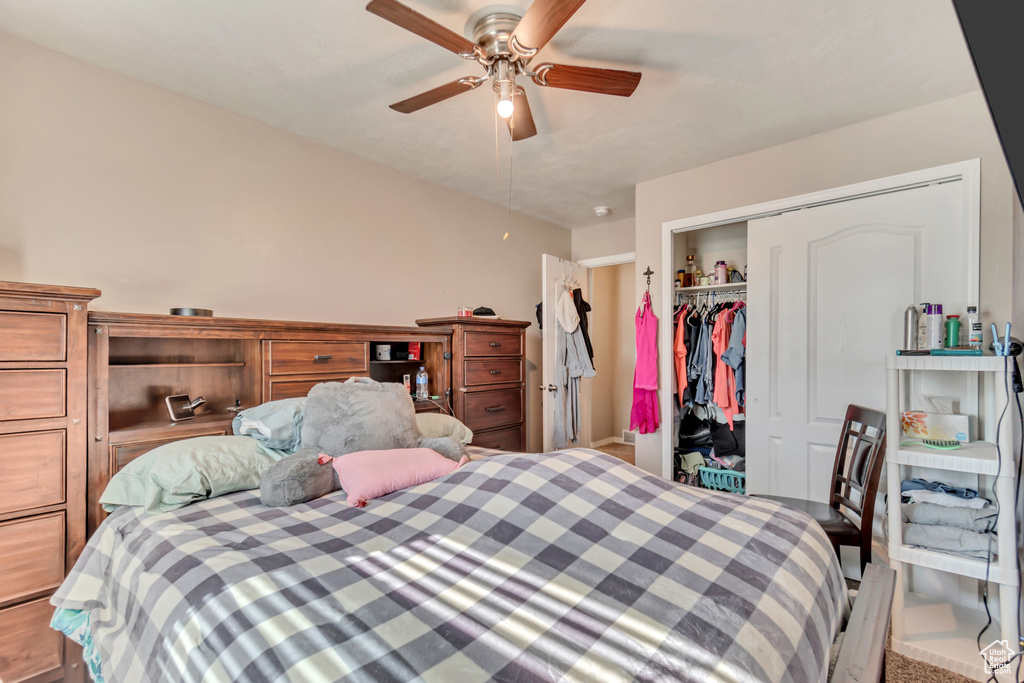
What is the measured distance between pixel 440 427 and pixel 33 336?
1.68m

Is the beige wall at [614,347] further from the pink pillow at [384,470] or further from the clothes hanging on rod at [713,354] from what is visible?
the pink pillow at [384,470]

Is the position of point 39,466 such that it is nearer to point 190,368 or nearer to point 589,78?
point 190,368

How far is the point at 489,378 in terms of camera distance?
11.5 ft


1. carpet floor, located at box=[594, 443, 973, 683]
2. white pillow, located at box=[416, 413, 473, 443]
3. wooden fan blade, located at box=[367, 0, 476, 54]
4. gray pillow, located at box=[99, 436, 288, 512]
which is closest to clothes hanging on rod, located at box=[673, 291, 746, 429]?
carpet floor, located at box=[594, 443, 973, 683]

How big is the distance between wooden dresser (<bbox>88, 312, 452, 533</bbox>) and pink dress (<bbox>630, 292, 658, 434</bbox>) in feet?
6.01

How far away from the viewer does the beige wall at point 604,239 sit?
181 inches

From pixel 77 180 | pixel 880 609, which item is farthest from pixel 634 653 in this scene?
pixel 77 180

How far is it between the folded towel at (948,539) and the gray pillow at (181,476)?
2803 millimetres

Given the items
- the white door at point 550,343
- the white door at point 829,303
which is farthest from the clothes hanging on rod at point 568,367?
the white door at point 829,303

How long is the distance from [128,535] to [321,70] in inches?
80.0

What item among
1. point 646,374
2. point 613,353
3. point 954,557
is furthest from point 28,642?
point 613,353

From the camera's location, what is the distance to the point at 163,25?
1934 millimetres

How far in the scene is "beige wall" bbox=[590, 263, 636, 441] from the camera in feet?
18.1

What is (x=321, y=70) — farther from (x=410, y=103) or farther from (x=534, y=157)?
(x=534, y=157)
